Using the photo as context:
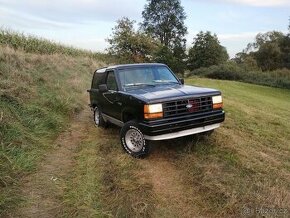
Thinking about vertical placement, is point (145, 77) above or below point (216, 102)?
above

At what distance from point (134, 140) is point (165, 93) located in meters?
1.12

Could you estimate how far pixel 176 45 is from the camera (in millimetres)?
58125

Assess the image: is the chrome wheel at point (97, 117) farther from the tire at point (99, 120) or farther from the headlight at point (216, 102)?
the headlight at point (216, 102)

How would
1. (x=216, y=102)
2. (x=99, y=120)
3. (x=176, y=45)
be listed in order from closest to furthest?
(x=216, y=102) < (x=99, y=120) < (x=176, y=45)

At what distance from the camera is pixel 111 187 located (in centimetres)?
554

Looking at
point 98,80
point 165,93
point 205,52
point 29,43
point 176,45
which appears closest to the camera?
point 165,93

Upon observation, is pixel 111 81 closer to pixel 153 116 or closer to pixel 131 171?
pixel 153 116

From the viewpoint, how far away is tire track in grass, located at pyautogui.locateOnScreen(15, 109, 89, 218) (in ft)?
16.4

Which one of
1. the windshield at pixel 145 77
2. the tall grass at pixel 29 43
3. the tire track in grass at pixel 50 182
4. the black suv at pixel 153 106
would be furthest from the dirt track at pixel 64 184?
the tall grass at pixel 29 43

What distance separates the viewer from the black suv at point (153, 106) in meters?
6.42

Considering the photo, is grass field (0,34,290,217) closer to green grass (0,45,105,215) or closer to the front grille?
green grass (0,45,105,215)

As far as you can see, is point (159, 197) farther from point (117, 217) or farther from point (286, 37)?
point (286, 37)

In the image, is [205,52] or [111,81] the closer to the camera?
[111,81]

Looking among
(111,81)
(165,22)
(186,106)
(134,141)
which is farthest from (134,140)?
(165,22)
